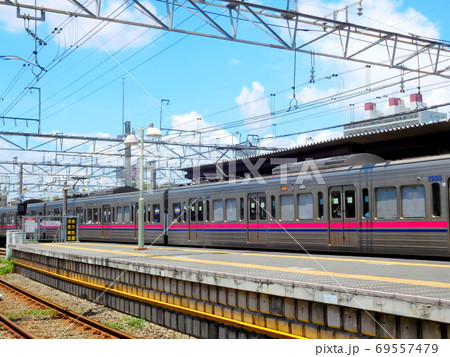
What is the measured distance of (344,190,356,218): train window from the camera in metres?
15.8

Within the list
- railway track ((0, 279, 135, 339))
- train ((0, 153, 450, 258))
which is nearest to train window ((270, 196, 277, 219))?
train ((0, 153, 450, 258))

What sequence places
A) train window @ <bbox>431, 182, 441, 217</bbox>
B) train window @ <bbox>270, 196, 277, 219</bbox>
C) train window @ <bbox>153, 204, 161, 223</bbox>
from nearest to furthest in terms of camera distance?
train window @ <bbox>431, 182, 441, 217</bbox>
train window @ <bbox>270, 196, 277, 219</bbox>
train window @ <bbox>153, 204, 161, 223</bbox>

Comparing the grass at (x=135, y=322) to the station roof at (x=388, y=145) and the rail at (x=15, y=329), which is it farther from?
the station roof at (x=388, y=145)

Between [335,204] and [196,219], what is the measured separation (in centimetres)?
782

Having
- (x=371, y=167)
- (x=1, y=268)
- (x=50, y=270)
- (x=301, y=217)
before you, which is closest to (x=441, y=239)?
(x=371, y=167)

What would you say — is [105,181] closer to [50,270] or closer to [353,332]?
[50,270]

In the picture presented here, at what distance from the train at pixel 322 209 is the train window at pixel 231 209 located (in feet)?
0.13

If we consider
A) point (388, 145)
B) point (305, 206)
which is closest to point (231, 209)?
point (305, 206)

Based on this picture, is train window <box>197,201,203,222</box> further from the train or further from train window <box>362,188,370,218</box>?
train window <box>362,188,370,218</box>

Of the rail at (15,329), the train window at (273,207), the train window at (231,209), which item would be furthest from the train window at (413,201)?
the rail at (15,329)

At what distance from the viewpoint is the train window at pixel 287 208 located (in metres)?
17.8

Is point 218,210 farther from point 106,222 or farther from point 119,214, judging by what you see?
point 106,222

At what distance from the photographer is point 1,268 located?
29.0 meters
